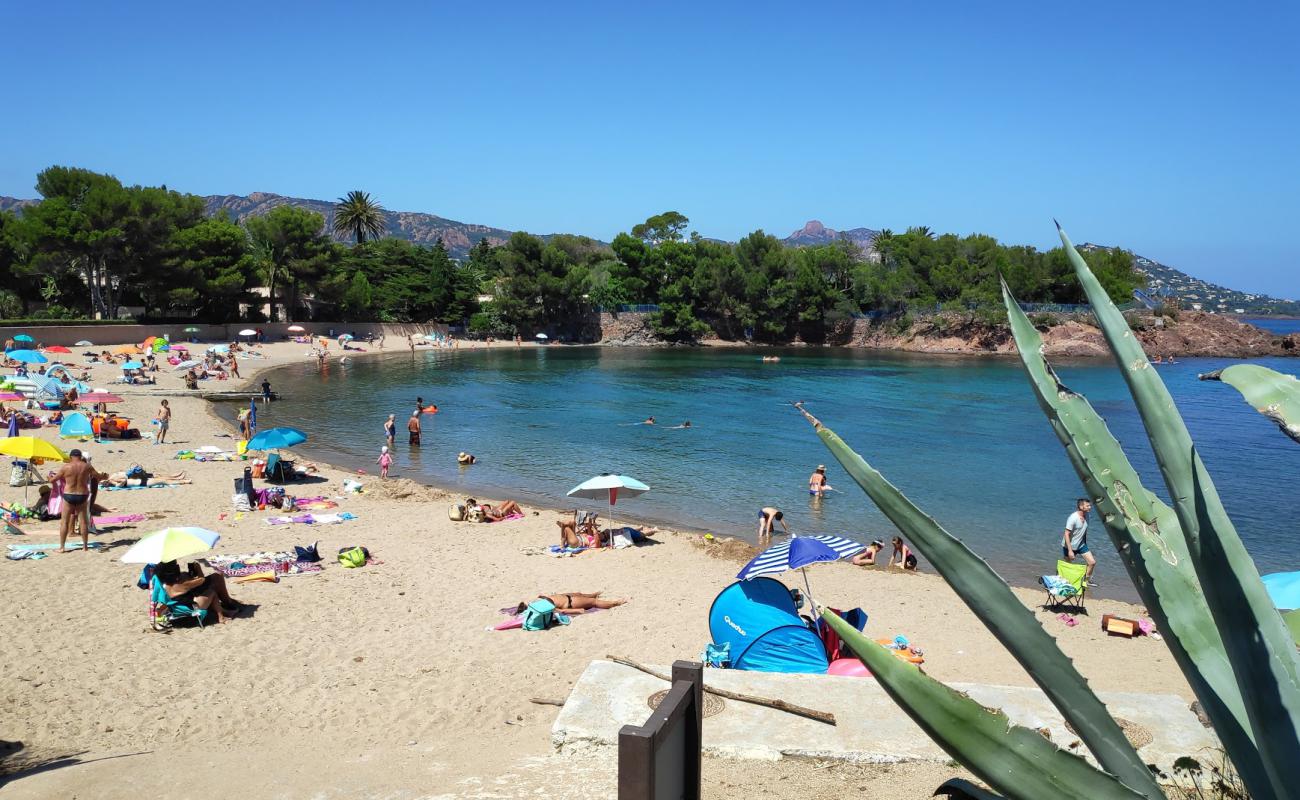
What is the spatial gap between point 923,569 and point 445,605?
823cm

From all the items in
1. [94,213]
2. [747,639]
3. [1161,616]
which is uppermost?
[94,213]

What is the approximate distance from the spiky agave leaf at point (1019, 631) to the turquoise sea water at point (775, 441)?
14.3 meters

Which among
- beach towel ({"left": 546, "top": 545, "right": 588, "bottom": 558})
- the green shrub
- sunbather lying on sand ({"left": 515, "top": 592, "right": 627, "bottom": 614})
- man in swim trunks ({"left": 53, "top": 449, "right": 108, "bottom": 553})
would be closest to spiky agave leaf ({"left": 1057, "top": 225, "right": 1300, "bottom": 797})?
sunbather lying on sand ({"left": 515, "top": 592, "right": 627, "bottom": 614})

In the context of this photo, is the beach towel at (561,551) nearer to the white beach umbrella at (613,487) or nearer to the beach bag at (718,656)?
the white beach umbrella at (613,487)

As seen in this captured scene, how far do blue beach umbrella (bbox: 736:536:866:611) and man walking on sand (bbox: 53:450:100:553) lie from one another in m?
9.56

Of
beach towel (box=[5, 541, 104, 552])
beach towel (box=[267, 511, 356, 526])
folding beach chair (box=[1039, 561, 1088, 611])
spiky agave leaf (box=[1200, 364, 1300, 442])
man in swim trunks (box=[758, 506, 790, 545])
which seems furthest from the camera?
man in swim trunks (box=[758, 506, 790, 545])

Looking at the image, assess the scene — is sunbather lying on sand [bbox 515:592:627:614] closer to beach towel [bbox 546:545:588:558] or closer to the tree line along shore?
beach towel [bbox 546:545:588:558]

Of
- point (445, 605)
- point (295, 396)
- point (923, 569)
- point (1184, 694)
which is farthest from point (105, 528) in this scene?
point (295, 396)

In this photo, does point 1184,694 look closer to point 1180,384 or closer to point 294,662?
point 294,662

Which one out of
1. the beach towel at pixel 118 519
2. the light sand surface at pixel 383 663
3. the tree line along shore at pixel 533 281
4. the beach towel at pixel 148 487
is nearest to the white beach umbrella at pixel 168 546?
the light sand surface at pixel 383 663

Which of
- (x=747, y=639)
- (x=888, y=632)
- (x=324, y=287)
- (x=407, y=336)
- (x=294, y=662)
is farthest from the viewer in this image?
(x=407, y=336)

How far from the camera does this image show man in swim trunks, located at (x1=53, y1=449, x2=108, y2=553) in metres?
13.0

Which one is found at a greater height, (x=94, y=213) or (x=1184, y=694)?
(x=94, y=213)

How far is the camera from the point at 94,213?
48.2 metres
